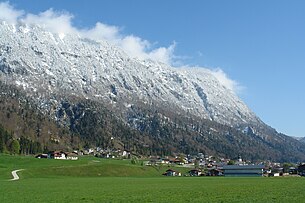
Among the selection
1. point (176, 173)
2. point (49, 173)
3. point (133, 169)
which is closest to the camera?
point (49, 173)

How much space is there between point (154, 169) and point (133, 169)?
26.5m

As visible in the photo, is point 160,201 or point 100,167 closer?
point 160,201

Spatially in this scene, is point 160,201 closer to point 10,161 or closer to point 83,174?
point 83,174

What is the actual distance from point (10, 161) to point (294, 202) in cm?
13518

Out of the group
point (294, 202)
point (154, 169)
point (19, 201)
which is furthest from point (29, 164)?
point (294, 202)

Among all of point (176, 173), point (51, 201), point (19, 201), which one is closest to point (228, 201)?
point (51, 201)

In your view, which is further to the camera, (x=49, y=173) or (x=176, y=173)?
(x=176, y=173)

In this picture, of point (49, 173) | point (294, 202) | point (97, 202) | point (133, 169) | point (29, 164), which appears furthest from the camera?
point (133, 169)

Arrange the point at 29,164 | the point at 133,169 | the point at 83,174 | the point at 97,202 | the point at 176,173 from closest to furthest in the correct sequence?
the point at 97,202 → the point at 83,174 → the point at 29,164 → the point at 133,169 → the point at 176,173

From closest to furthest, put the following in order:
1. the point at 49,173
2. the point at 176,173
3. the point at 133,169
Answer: the point at 49,173 → the point at 133,169 → the point at 176,173

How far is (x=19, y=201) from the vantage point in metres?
42.9

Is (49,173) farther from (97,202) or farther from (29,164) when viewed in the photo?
(97,202)

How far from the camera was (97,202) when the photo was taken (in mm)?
41000

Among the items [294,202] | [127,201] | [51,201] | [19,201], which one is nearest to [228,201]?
[294,202]
